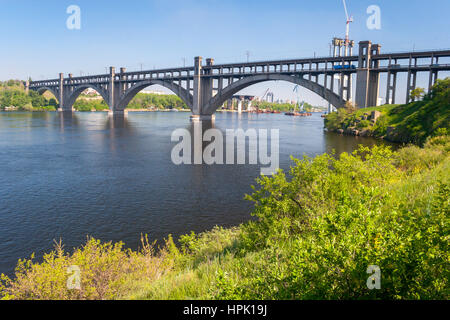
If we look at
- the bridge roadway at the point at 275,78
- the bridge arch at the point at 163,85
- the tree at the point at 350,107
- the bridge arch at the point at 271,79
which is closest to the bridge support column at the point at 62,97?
the bridge roadway at the point at 275,78

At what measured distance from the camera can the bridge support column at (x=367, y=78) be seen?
6462cm

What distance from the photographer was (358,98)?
66.4m

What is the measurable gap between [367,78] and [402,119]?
1342cm

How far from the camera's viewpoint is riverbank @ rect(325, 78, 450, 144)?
44938 millimetres

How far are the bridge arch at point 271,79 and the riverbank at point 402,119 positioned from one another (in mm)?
3459

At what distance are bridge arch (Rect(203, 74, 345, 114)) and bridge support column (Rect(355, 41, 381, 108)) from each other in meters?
4.43

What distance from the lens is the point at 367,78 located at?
64.8m

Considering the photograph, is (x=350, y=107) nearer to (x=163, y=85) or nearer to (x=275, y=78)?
(x=275, y=78)

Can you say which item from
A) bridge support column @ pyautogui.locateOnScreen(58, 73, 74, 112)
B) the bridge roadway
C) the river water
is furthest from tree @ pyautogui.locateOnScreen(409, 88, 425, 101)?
bridge support column @ pyautogui.locateOnScreen(58, 73, 74, 112)

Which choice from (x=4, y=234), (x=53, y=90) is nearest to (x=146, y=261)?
(x=4, y=234)

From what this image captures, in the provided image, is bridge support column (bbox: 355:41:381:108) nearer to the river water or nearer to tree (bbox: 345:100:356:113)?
tree (bbox: 345:100:356:113)

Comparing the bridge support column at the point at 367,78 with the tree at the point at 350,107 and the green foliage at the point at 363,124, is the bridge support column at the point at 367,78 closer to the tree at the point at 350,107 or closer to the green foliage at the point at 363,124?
the tree at the point at 350,107

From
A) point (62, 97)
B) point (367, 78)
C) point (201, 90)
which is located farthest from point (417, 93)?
point (62, 97)
